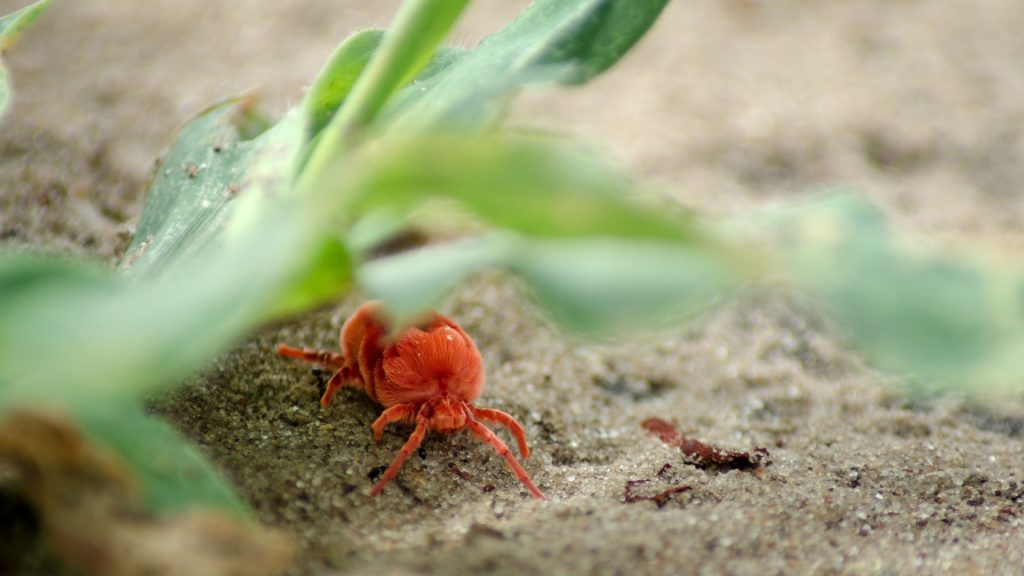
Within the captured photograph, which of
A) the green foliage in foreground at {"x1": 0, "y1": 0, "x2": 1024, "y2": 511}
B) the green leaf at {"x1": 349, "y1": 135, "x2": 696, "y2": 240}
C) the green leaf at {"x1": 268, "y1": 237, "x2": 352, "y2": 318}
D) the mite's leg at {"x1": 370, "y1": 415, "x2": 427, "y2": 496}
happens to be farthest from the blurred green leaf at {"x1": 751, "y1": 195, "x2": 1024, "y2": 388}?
the mite's leg at {"x1": 370, "y1": 415, "x2": 427, "y2": 496}

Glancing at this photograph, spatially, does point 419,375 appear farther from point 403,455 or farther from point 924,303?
point 924,303

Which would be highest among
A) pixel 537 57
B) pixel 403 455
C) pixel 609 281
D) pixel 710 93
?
pixel 537 57

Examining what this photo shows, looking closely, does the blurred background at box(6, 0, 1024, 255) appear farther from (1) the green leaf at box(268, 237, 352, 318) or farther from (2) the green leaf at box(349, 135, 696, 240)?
(2) the green leaf at box(349, 135, 696, 240)

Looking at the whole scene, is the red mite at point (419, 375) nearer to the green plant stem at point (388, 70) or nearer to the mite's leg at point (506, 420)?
the mite's leg at point (506, 420)

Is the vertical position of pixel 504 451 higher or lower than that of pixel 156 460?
lower

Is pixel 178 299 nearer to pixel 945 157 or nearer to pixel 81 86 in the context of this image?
pixel 81 86

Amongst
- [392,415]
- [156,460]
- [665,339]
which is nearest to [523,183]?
[156,460]

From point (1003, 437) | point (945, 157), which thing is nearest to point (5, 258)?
point (1003, 437)
